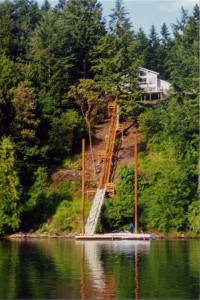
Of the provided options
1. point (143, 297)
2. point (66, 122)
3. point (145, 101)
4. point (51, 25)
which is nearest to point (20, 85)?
point (66, 122)

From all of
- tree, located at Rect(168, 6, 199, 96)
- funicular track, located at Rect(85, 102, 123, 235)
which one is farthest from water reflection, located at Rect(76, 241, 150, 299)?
tree, located at Rect(168, 6, 199, 96)

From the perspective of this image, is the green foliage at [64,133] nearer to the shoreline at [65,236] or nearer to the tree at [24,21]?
the shoreline at [65,236]

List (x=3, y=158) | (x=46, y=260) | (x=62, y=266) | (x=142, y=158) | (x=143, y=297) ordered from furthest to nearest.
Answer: (x=142, y=158)
(x=3, y=158)
(x=46, y=260)
(x=62, y=266)
(x=143, y=297)

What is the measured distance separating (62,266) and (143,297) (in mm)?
8710

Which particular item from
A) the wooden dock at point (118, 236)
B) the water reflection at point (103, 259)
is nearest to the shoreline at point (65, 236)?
the wooden dock at point (118, 236)

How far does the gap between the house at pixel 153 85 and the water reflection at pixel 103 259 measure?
2886 cm

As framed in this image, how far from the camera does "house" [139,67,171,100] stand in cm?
7106

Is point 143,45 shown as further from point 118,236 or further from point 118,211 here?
point 118,236

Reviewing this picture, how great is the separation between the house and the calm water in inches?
1161

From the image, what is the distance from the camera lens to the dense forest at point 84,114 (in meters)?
49.4

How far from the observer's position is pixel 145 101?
222 ft

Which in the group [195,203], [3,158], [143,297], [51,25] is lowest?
[143,297]

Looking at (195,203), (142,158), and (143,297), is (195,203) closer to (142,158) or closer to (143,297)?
(142,158)

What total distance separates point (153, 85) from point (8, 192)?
27.2 meters
